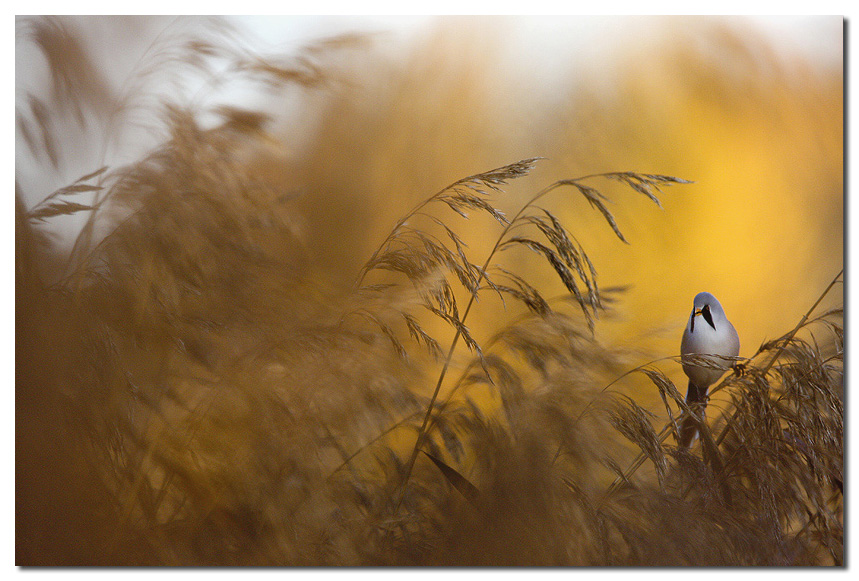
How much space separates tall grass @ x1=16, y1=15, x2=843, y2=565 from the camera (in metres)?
1.72

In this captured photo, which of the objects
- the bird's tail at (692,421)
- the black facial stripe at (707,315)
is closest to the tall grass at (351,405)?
the bird's tail at (692,421)

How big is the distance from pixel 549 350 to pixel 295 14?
0.93 m

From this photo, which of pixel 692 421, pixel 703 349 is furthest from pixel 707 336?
pixel 692 421

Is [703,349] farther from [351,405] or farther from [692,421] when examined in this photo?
[351,405]

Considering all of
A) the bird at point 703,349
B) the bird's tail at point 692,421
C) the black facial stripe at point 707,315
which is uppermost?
the black facial stripe at point 707,315

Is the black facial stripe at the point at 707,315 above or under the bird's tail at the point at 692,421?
above

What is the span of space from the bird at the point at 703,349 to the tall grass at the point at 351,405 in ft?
0.13

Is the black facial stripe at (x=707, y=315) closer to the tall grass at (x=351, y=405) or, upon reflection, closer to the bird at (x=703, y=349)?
the bird at (x=703, y=349)

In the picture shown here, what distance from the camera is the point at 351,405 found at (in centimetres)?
172

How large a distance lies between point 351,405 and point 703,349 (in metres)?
0.77

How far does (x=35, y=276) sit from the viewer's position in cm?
179

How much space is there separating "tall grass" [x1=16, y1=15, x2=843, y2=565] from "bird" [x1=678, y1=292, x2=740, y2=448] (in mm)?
38

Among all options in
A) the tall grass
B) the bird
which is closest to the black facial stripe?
the bird

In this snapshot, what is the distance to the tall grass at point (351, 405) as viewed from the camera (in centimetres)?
172
